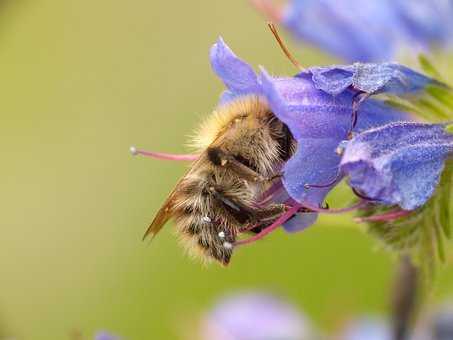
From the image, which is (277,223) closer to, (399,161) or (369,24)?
(399,161)

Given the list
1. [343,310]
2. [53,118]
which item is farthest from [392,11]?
[53,118]

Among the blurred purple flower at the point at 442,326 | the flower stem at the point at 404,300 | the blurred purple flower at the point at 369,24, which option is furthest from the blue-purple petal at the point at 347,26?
the blurred purple flower at the point at 442,326

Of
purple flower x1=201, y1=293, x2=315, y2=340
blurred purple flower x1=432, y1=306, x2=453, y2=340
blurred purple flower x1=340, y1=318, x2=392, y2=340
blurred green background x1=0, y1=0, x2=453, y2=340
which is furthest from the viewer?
blurred green background x1=0, y1=0, x2=453, y2=340

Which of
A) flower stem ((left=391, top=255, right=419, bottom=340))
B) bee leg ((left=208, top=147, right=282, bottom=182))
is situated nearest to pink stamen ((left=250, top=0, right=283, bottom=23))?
flower stem ((left=391, top=255, right=419, bottom=340))

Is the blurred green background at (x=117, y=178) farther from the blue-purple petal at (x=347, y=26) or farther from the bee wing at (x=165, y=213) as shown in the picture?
the bee wing at (x=165, y=213)

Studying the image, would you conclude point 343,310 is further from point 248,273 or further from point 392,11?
point 248,273

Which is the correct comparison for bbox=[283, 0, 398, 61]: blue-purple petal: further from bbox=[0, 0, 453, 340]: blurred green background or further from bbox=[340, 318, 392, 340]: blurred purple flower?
bbox=[0, 0, 453, 340]: blurred green background

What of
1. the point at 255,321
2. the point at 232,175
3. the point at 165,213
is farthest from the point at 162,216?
the point at 255,321
